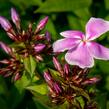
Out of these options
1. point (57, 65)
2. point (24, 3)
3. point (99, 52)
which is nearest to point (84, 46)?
point (99, 52)

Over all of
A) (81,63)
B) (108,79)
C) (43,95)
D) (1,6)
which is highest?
(1,6)

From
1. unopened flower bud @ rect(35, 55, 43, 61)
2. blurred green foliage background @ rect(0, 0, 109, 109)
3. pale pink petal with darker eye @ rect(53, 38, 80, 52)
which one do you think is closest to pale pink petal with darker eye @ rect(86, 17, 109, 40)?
pale pink petal with darker eye @ rect(53, 38, 80, 52)

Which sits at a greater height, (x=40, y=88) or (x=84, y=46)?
(x=84, y=46)

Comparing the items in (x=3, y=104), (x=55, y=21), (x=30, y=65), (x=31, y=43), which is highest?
(x=31, y=43)

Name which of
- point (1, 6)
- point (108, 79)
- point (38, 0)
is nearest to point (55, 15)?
point (38, 0)

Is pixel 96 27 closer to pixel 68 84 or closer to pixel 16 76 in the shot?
pixel 68 84

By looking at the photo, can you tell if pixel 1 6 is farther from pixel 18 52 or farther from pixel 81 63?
pixel 81 63

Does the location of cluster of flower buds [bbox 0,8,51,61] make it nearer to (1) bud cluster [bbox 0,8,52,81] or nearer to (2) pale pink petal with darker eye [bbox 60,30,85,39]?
(1) bud cluster [bbox 0,8,52,81]
